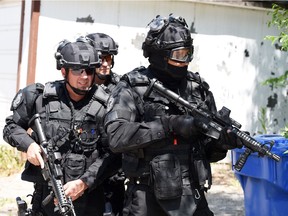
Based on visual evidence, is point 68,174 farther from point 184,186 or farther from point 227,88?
point 227,88

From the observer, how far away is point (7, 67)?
33.6 ft

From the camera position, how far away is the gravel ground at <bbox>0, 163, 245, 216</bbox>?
755 cm

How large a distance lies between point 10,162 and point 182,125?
20.7 feet

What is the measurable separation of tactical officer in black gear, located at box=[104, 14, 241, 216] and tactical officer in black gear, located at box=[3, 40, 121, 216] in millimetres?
449

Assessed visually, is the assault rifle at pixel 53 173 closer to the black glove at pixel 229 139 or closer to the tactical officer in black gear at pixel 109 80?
the tactical officer in black gear at pixel 109 80

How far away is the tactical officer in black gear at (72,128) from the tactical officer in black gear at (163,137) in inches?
17.7

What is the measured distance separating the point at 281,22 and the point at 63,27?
457 centimetres

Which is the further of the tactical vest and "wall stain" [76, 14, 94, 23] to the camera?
"wall stain" [76, 14, 94, 23]

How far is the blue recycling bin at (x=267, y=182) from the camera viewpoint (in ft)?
15.8

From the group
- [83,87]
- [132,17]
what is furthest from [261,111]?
[83,87]

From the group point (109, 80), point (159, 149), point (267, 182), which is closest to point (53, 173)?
point (159, 149)

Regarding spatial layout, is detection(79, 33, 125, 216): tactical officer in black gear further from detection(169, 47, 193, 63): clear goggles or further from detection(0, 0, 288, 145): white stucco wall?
detection(0, 0, 288, 145): white stucco wall

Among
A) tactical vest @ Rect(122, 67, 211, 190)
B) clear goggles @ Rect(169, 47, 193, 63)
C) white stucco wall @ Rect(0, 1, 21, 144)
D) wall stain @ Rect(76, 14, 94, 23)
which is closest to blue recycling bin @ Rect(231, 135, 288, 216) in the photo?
tactical vest @ Rect(122, 67, 211, 190)

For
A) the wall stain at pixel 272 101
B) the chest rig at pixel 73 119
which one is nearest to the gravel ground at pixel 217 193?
the wall stain at pixel 272 101
